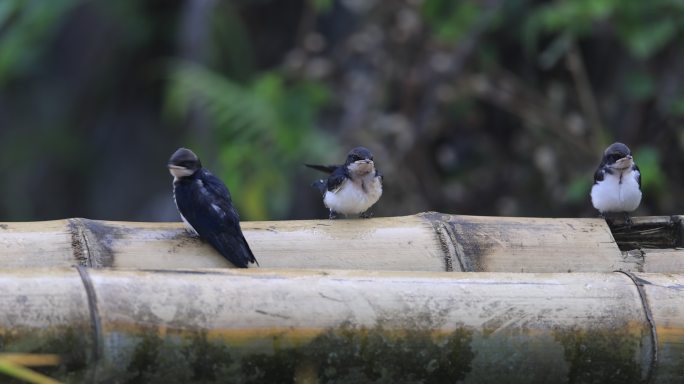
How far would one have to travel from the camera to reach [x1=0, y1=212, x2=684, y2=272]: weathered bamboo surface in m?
3.72

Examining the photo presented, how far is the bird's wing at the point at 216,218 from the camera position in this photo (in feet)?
12.6

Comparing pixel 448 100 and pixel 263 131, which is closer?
pixel 448 100

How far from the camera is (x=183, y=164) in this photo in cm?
454

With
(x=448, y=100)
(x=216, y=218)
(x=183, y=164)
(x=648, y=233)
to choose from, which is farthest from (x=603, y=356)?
(x=448, y=100)

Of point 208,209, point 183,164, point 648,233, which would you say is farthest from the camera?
point 183,164

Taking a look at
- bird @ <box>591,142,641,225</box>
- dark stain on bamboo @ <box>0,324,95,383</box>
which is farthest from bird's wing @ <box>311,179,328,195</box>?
dark stain on bamboo @ <box>0,324,95,383</box>

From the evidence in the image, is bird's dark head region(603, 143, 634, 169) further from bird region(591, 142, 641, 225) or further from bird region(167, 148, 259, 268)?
bird region(167, 148, 259, 268)

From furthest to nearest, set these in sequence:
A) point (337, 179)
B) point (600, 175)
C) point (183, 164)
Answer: point (600, 175) → point (337, 179) → point (183, 164)

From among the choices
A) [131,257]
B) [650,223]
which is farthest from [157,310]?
[650,223]

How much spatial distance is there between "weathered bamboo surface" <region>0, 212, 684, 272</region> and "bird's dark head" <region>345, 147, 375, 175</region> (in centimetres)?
82

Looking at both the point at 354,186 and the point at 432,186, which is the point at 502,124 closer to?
the point at 432,186

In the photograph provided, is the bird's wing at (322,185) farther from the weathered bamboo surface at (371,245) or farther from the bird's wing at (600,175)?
the bird's wing at (600,175)

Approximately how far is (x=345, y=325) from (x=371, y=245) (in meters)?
0.78

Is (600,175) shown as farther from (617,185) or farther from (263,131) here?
(263,131)
